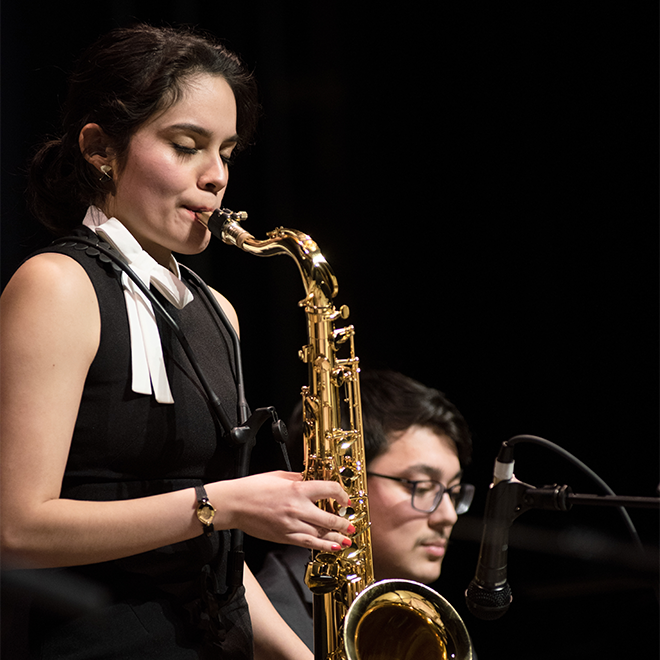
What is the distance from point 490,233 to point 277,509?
5.93 ft

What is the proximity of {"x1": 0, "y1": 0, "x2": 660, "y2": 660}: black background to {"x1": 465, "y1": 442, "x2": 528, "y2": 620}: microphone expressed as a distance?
4.12 ft

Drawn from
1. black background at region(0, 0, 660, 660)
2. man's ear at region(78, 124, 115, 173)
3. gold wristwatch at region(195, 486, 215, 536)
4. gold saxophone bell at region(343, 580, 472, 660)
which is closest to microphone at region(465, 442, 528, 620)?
gold saxophone bell at region(343, 580, 472, 660)

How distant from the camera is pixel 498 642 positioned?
2.80 metres

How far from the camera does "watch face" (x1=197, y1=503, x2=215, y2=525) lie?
1093 mm

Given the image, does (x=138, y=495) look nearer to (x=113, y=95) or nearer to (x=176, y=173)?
(x=176, y=173)

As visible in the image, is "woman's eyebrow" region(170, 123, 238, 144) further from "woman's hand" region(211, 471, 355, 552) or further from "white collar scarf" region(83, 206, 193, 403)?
"woman's hand" region(211, 471, 355, 552)

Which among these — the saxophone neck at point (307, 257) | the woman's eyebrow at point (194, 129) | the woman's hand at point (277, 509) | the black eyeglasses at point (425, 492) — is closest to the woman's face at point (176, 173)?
the woman's eyebrow at point (194, 129)

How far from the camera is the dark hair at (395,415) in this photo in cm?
232

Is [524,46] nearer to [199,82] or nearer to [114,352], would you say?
[199,82]

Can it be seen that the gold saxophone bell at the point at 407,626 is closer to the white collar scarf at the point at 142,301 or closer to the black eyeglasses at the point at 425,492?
the white collar scarf at the point at 142,301

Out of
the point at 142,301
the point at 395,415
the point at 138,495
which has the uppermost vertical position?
the point at 142,301

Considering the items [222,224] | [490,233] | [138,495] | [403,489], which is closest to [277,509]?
[138,495]

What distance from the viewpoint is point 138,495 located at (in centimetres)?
Answer: 117

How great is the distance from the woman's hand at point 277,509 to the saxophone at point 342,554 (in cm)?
13
